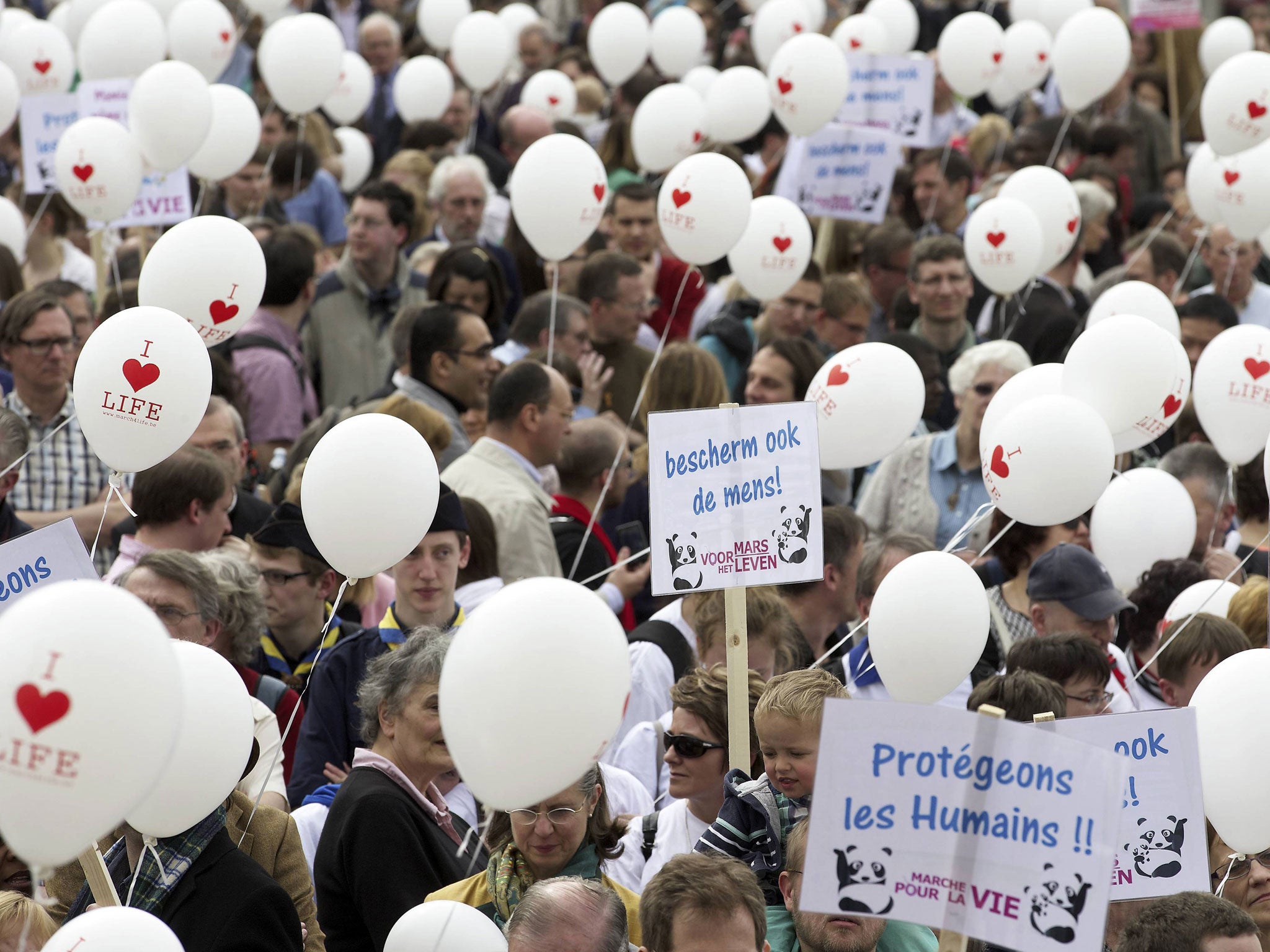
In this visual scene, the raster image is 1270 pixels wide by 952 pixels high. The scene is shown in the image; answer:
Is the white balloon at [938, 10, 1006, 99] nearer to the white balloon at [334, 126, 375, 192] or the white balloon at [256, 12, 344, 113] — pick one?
the white balloon at [256, 12, 344, 113]

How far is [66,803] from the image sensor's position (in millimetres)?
2527

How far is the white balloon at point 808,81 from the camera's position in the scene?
311 inches

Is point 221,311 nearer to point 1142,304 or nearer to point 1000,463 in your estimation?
point 1000,463

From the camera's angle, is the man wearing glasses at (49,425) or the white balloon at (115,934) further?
the man wearing glasses at (49,425)

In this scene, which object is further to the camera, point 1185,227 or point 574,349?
point 1185,227

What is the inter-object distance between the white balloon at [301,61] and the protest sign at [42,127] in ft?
4.04

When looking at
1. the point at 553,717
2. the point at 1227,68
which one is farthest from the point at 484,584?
the point at 1227,68

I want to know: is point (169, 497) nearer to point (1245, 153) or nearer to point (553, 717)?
point (553, 717)

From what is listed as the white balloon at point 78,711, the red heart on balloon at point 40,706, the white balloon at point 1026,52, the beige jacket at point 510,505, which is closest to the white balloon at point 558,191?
the beige jacket at point 510,505

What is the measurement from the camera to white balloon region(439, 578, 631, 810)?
278cm

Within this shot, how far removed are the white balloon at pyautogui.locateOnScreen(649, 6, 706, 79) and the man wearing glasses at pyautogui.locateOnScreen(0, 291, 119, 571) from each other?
6.12m

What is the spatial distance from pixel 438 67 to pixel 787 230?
4445mm

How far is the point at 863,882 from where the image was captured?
287 cm

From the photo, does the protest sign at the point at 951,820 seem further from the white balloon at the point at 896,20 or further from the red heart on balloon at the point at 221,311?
the white balloon at the point at 896,20
